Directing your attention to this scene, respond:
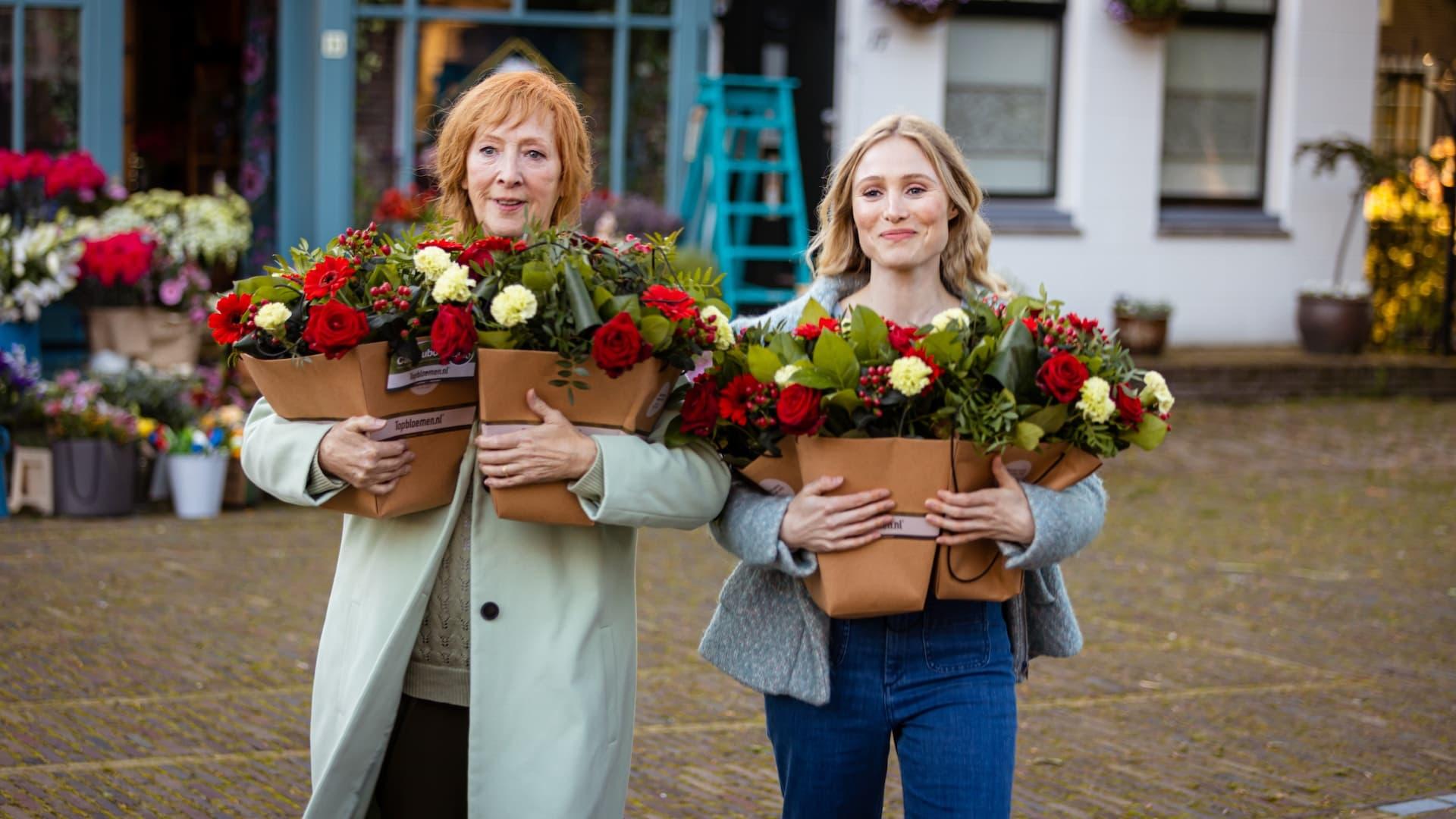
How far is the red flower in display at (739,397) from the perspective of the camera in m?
2.96

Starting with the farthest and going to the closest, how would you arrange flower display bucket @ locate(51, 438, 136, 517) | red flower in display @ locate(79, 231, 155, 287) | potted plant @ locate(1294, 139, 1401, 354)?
potted plant @ locate(1294, 139, 1401, 354) → red flower in display @ locate(79, 231, 155, 287) → flower display bucket @ locate(51, 438, 136, 517)

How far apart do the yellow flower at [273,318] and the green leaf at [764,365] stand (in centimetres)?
78

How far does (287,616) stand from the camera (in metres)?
6.46

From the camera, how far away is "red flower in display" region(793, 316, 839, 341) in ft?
9.97

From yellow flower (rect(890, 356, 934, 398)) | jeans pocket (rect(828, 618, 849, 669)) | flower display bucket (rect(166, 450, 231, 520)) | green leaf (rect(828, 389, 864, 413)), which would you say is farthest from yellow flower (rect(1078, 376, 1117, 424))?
flower display bucket (rect(166, 450, 231, 520))

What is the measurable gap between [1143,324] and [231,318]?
35.1 feet

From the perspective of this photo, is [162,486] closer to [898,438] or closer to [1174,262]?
[898,438]

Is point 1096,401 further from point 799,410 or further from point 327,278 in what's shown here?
point 327,278

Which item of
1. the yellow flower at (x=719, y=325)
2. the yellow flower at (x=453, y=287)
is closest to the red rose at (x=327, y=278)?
the yellow flower at (x=453, y=287)

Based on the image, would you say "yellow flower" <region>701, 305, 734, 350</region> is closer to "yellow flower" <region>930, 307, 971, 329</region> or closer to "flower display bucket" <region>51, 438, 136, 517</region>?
"yellow flower" <region>930, 307, 971, 329</region>

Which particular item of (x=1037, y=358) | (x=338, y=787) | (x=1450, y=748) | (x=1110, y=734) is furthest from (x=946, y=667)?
(x=1450, y=748)

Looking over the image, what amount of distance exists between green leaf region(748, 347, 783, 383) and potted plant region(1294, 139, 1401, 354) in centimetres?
1129

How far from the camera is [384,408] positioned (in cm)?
287

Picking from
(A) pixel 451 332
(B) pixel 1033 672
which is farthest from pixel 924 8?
(A) pixel 451 332
